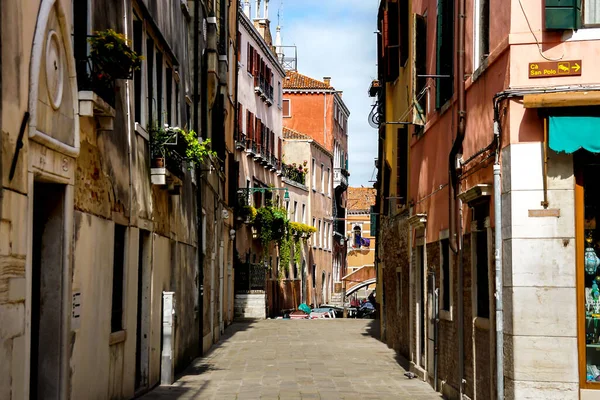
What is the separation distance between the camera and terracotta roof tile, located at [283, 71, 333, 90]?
202 feet

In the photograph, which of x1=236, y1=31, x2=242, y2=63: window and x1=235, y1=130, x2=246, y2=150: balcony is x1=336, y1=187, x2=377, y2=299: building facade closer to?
x1=235, y1=130, x2=246, y2=150: balcony

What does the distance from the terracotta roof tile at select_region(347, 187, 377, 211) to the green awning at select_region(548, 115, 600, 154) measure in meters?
77.7

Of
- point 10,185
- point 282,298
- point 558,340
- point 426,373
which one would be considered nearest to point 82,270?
point 10,185

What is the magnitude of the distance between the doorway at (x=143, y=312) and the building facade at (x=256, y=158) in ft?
70.6

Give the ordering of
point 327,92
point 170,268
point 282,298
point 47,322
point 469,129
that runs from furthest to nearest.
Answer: point 327,92 → point 282,298 → point 170,268 → point 469,129 → point 47,322

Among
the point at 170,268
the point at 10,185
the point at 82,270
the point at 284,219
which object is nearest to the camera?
the point at 10,185

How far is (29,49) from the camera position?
8031mm

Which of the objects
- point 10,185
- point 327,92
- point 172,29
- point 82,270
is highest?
point 327,92

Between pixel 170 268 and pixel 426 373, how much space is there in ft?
15.3

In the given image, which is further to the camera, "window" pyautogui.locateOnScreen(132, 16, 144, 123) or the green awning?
"window" pyautogui.locateOnScreen(132, 16, 144, 123)

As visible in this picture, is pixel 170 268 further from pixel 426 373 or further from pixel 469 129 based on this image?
pixel 469 129

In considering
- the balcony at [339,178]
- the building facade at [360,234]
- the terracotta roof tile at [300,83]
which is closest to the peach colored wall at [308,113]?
the terracotta roof tile at [300,83]

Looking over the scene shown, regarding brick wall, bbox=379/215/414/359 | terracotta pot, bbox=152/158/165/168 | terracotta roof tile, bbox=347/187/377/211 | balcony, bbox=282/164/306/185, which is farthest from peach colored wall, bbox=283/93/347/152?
terracotta pot, bbox=152/158/165/168

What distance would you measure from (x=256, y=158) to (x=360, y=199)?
160 ft
